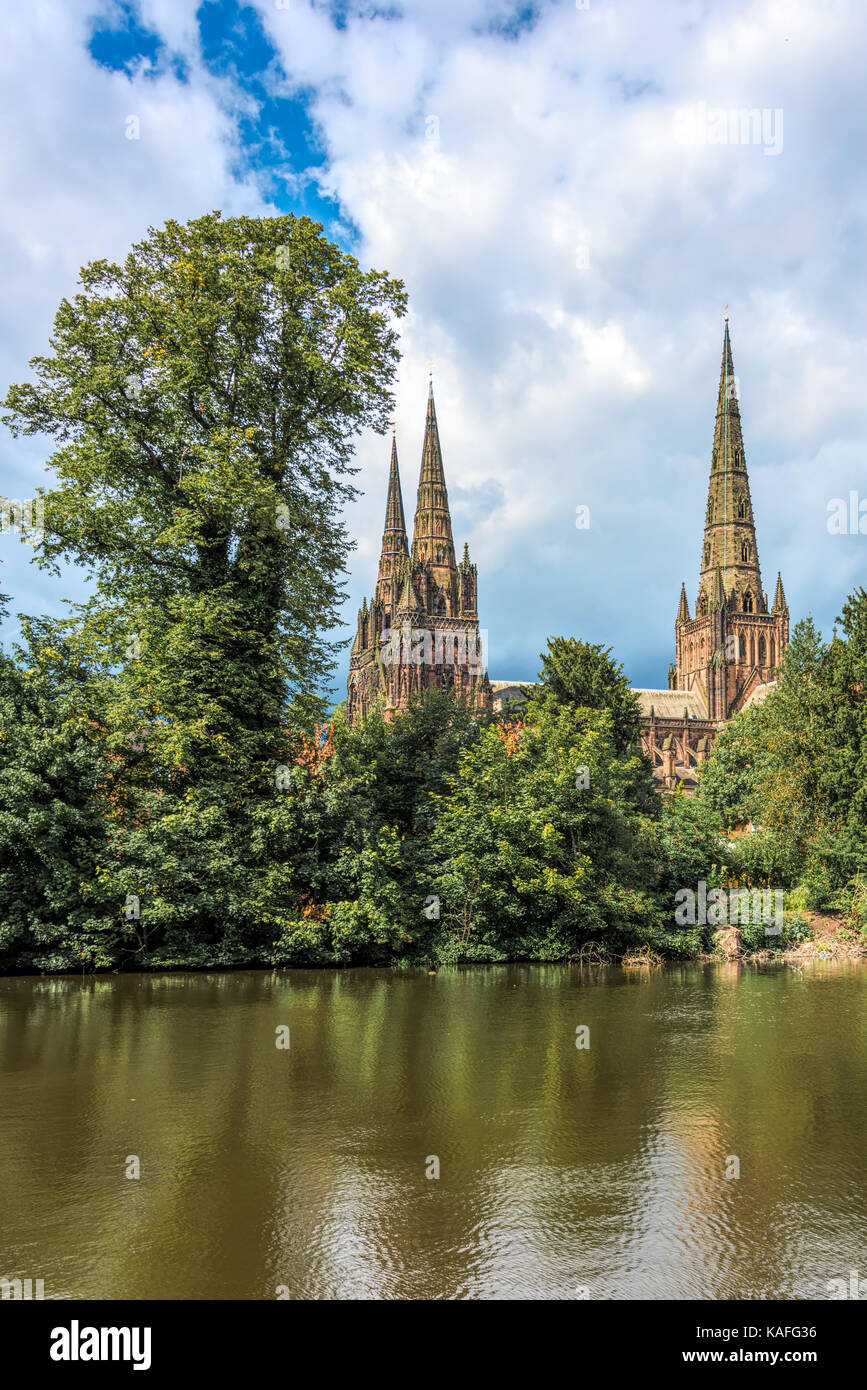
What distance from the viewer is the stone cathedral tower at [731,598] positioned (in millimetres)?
115062

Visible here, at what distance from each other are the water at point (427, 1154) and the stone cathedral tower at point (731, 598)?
4150 inches

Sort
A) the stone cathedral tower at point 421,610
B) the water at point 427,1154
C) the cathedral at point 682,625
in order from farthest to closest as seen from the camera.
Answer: the cathedral at point 682,625
the stone cathedral tower at point 421,610
the water at point 427,1154

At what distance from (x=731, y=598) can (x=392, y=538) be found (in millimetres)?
44487

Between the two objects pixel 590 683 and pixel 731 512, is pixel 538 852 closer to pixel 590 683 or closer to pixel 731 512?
pixel 590 683

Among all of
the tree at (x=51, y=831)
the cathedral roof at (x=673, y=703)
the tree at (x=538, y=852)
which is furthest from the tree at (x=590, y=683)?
the cathedral roof at (x=673, y=703)

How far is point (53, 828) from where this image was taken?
1817cm

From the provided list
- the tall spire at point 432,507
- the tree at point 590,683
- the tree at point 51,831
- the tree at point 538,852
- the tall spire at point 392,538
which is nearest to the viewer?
the tree at point 51,831

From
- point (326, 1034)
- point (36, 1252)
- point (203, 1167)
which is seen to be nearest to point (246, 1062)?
point (326, 1034)

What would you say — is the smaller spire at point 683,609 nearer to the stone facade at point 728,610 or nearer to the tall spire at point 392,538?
the stone facade at point 728,610

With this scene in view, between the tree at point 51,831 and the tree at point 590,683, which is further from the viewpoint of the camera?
the tree at point 590,683

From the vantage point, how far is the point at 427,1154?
7.66 meters

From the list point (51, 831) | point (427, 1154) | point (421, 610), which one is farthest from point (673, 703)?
point (427, 1154)
